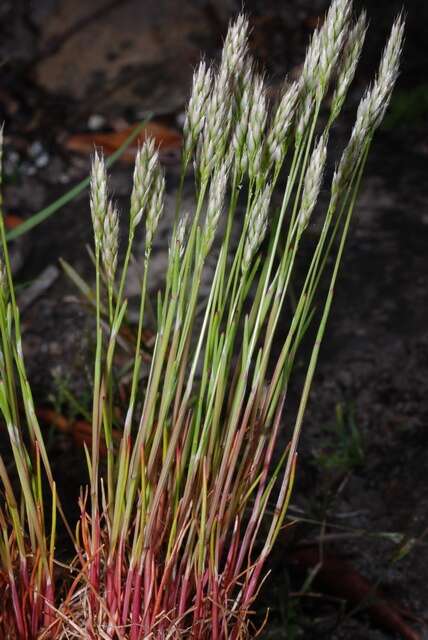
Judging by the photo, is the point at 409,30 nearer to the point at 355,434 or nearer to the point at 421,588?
the point at 355,434

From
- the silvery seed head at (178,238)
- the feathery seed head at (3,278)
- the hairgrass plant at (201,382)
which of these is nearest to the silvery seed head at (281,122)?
the hairgrass plant at (201,382)

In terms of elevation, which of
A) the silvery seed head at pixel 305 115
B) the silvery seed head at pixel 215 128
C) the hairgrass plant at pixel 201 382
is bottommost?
the hairgrass plant at pixel 201 382

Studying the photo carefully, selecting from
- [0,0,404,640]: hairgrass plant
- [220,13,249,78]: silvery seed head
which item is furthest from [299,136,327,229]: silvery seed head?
[220,13,249,78]: silvery seed head

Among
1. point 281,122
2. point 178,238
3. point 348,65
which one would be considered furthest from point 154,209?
point 348,65

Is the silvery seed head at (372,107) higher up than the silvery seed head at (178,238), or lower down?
higher up

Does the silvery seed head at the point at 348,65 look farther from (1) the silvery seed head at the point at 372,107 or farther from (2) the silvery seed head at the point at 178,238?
(2) the silvery seed head at the point at 178,238

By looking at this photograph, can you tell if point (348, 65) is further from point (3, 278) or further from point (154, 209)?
point (3, 278)
